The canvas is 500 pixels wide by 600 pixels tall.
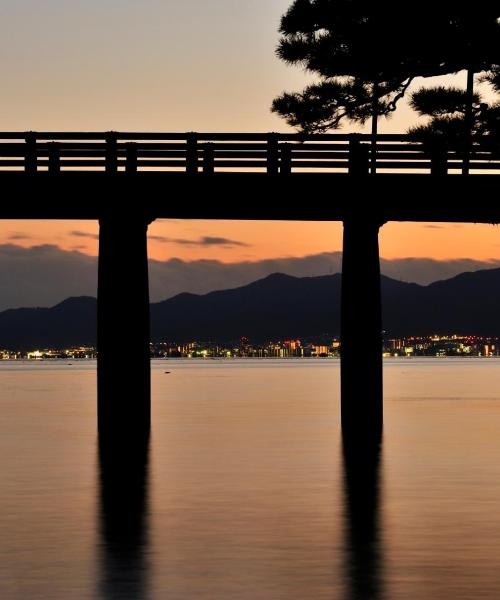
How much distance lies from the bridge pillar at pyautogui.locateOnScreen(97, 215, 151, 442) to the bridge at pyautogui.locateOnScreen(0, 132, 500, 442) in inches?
1.0

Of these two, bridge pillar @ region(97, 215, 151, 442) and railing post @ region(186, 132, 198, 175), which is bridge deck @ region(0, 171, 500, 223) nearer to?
railing post @ region(186, 132, 198, 175)

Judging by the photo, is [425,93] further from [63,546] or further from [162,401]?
[162,401]

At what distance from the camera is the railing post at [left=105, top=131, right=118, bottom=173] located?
36.6m

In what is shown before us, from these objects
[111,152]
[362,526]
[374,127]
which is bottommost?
[362,526]

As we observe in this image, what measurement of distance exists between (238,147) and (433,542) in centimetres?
1914

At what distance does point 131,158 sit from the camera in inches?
1455

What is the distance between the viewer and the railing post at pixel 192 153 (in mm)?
36719

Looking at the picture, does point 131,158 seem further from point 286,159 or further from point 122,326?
point 122,326

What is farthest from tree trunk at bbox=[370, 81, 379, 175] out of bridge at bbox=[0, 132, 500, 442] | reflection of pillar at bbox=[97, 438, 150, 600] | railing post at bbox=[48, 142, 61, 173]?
reflection of pillar at bbox=[97, 438, 150, 600]

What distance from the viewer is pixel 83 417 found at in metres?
58.9

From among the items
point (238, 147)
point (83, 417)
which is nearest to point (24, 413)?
point (83, 417)

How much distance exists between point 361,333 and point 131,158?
733 centimetres

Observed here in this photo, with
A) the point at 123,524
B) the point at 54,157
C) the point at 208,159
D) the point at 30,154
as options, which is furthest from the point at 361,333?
the point at 123,524

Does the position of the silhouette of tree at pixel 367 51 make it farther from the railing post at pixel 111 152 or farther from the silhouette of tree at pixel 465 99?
the railing post at pixel 111 152
